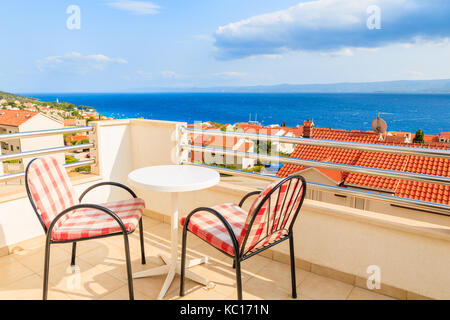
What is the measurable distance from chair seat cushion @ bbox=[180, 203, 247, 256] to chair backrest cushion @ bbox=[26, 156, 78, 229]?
76 centimetres

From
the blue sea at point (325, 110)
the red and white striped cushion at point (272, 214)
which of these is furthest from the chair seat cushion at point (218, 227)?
the blue sea at point (325, 110)

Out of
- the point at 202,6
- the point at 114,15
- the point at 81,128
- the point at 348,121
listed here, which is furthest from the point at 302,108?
the point at 81,128

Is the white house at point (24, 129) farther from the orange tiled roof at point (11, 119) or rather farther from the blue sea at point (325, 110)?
the blue sea at point (325, 110)

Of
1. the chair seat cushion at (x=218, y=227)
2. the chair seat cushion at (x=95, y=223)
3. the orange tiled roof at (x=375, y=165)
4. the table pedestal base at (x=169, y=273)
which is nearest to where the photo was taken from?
the chair seat cushion at (x=218, y=227)

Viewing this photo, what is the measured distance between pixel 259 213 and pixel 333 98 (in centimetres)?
6621

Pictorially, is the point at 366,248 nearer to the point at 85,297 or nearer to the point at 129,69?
the point at 85,297

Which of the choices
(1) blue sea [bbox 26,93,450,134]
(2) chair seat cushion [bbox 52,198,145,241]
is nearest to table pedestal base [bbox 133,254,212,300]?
(2) chair seat cushion [bbox 52,198,145,241]

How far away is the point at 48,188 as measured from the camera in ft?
6.38

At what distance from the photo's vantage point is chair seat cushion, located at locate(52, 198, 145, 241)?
175 centimetres

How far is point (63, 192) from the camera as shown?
2090mm

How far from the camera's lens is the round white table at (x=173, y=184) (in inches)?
72.5

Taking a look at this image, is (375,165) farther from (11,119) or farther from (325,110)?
(325,110)

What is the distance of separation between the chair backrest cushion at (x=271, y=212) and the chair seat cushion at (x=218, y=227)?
105mm
